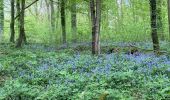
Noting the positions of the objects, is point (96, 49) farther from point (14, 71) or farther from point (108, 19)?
point (108, 19)

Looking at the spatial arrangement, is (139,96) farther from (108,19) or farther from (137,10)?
(108,19)

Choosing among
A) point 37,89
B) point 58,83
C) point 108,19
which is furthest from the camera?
point 108,19

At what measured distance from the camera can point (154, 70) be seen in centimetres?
1038

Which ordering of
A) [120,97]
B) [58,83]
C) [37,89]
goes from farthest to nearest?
[58,83] < [37,89] < [120,97]

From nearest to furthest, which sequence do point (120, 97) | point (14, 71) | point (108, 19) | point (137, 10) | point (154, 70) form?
1. point (120, 97)
2. point (154, 70)
3. point (14, 71)
4. point (137, 10)
5. point (108, 19)

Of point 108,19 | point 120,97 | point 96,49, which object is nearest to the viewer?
point 120,97

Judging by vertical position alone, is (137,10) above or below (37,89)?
above

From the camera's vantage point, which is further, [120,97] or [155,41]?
[155,41]

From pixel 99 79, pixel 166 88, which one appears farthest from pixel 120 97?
pixel 99 79

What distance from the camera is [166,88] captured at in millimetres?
7859

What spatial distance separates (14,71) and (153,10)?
775 cm

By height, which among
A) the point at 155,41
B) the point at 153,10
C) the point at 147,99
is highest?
the point at 153,10

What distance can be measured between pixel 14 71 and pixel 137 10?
89.9ft

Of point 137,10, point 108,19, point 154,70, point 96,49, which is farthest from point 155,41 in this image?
point 108,19
